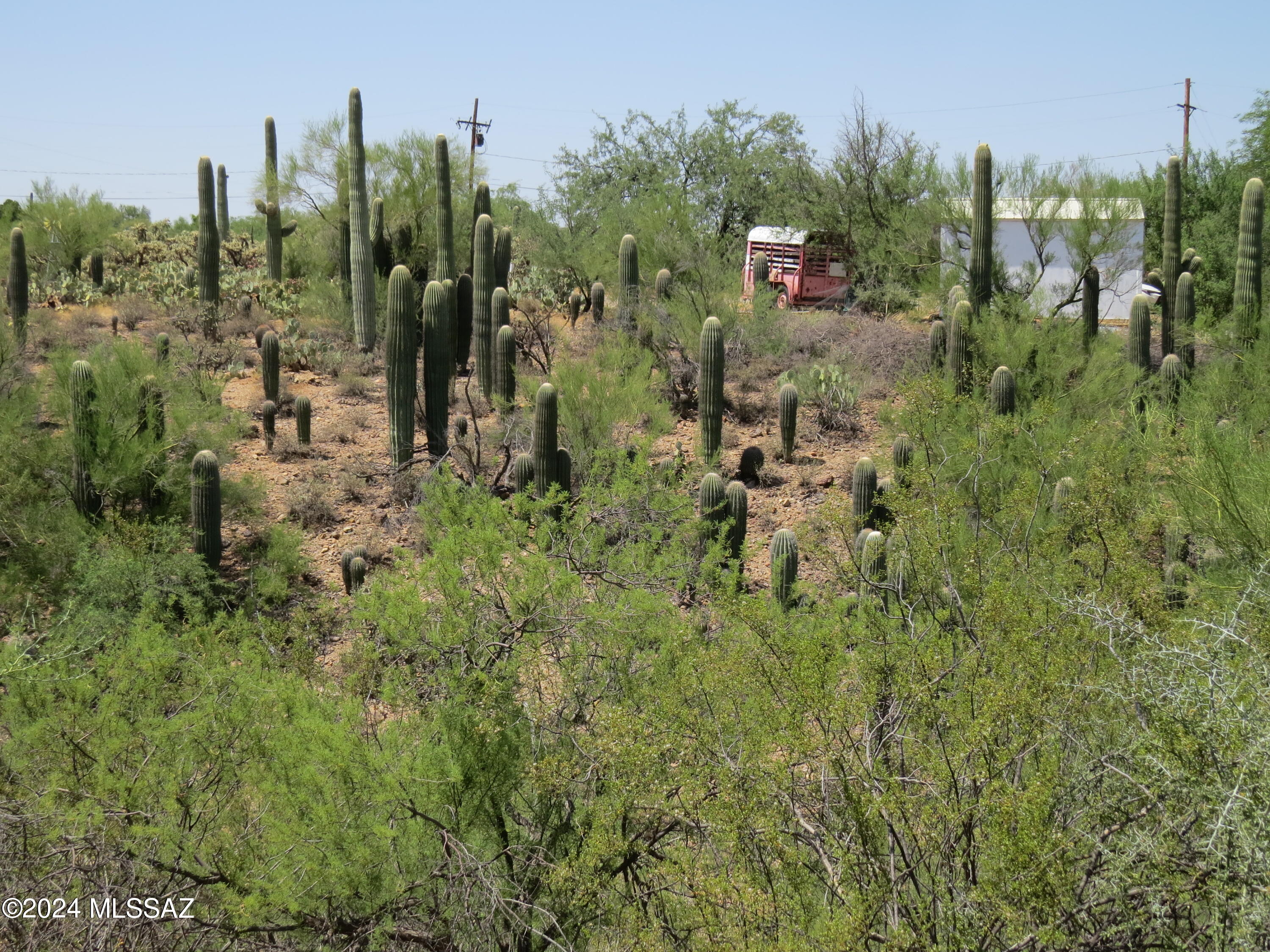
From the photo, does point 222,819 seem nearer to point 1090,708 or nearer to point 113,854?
point 113,854

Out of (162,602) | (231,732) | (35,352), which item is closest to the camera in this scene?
(231,732)

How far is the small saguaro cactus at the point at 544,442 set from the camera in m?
12.8

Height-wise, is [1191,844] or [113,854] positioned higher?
[1191,844]

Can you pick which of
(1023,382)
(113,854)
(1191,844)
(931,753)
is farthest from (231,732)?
(1023,382)

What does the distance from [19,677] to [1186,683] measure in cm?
697

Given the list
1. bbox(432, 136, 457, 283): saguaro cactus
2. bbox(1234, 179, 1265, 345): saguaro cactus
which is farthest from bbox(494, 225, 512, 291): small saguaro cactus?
bbox(1234, 179, 1265, 345): saguaro cactus

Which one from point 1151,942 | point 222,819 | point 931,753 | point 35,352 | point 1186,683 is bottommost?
point 222,819

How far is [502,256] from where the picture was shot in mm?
20094

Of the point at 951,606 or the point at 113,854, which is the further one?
the point at 951,606

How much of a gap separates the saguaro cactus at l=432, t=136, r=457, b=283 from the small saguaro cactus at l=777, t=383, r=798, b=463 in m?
7.65

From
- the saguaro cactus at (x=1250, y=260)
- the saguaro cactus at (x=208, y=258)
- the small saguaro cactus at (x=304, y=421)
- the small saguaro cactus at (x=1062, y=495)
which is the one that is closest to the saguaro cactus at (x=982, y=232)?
the saguaro cactus at (x=1250, y=260)

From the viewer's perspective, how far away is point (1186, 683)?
14.5 feet

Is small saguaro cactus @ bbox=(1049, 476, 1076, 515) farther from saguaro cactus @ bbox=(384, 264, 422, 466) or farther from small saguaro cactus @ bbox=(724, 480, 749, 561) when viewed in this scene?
saguaro cactus @ bbox=(384, 264, 422, 466)

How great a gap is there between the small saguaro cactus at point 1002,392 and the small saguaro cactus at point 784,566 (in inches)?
156
